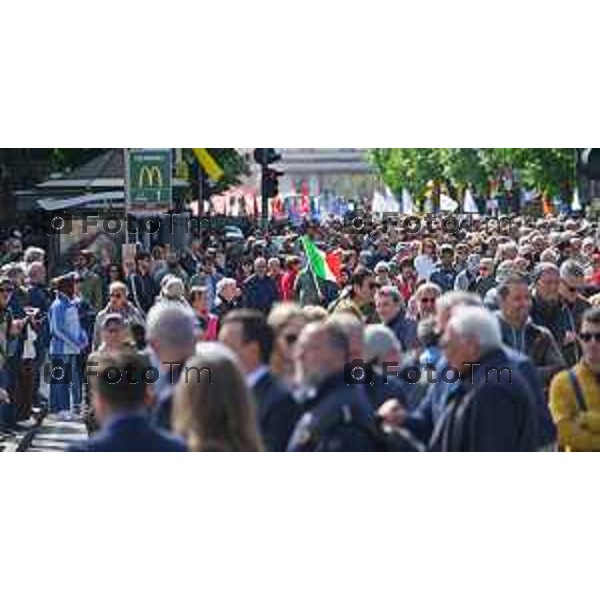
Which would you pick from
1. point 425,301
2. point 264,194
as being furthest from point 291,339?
point 264,194

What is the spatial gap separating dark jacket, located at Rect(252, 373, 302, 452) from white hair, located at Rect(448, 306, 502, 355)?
912 mm

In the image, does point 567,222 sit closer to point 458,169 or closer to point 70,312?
point 458,169

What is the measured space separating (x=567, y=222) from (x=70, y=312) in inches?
111

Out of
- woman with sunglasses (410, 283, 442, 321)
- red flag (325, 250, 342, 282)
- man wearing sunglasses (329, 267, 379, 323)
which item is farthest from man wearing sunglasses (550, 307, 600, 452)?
red flag (325, 250, 342, 282)

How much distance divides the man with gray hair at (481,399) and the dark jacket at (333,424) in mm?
448

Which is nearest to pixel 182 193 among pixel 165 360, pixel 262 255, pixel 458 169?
pixel 262 255

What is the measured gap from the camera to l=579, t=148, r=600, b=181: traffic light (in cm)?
1217

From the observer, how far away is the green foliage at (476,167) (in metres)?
12.5

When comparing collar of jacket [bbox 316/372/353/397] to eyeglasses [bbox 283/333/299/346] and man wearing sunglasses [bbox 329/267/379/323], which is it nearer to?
eyeglasses [bbox 283/333/299/346]

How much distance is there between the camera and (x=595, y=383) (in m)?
11.0

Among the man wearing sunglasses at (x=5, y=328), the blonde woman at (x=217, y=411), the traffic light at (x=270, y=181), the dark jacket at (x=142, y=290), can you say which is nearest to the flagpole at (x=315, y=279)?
the traffic light at (x=270, y=181)
